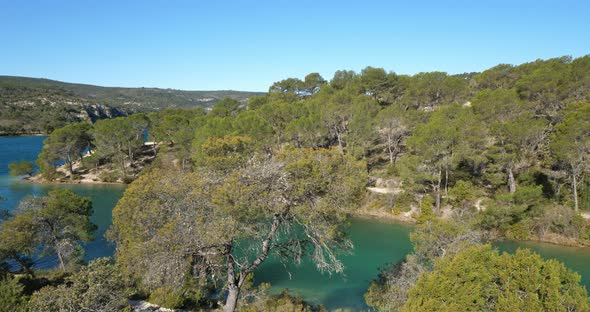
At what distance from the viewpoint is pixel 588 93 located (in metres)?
32.3

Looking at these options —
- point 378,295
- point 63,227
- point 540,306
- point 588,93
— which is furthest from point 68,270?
point 588,93

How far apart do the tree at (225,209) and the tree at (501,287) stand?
11.9ft

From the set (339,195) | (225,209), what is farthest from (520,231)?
(225,209)

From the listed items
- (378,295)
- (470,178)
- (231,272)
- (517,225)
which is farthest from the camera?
(470,178)

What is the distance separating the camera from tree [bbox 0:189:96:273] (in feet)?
53.4

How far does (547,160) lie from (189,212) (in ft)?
99.7

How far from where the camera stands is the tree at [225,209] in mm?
10109

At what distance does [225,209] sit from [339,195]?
3.70 metres

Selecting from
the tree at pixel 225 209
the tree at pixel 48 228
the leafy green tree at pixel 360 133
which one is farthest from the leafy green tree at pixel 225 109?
the tree at pixel 225 209

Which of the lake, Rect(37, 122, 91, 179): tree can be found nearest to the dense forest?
Rect(37, 122, 91, 179): tree

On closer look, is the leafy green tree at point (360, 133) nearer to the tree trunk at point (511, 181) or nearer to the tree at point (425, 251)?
the tree trunk at point (511, 181)

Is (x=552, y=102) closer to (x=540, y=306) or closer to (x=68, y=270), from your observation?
(x=540, y=306)

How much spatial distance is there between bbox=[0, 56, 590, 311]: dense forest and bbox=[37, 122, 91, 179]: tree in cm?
27

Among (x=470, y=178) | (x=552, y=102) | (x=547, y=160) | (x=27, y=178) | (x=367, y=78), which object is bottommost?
(x=27, y=178)
